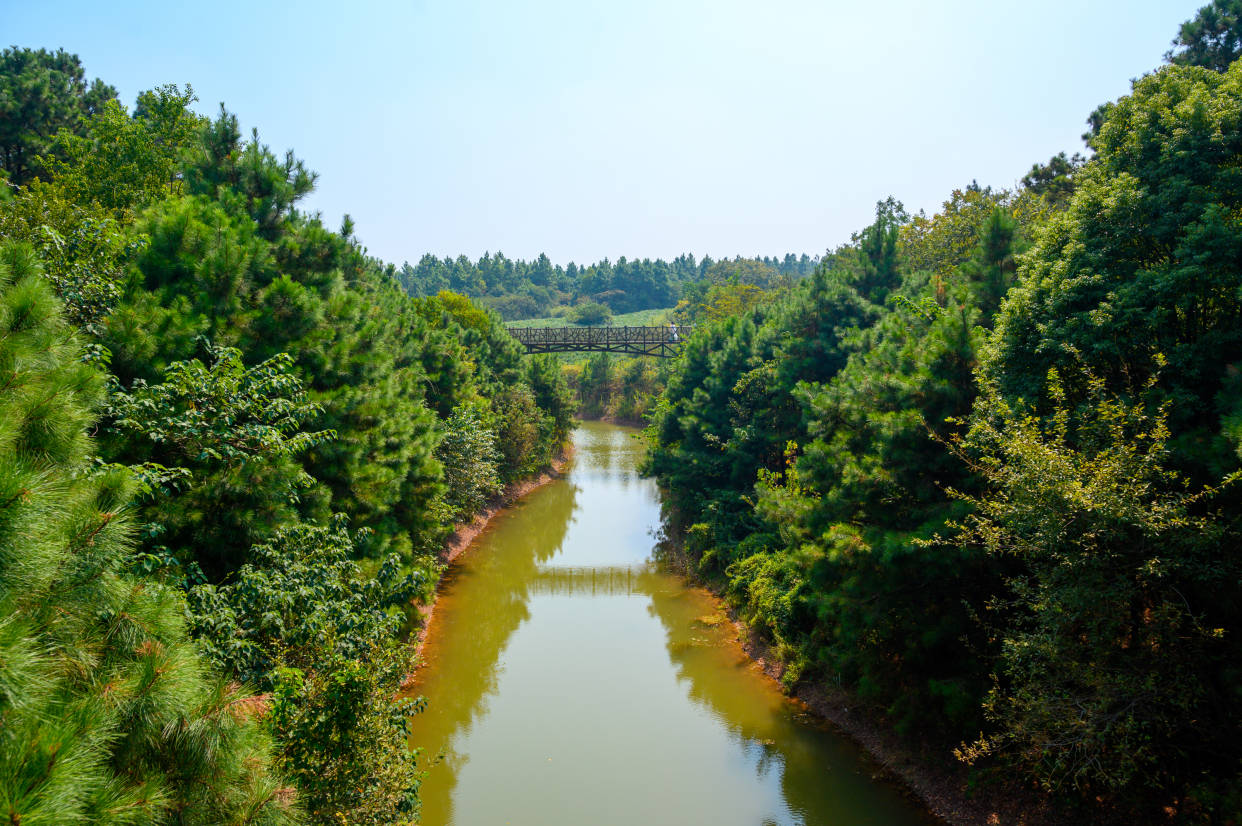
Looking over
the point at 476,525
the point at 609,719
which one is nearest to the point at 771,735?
the point at 609,719

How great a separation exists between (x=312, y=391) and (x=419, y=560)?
6.05 metres

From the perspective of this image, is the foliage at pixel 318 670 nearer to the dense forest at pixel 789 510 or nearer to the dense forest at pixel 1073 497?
the dense forest at pixel 789 510

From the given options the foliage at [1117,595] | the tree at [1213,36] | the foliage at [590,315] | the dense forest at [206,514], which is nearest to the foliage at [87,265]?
the dense forest at [206,514]

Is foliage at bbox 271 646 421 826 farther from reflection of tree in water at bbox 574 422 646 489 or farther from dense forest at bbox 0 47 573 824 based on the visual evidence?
reflection of tree in water at bbox 574 422 646 489

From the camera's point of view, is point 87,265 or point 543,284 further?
point 543,284

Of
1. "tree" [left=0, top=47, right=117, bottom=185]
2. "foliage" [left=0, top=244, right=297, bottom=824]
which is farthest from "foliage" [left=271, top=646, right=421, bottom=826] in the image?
"tree" [left=0, top=47, right=117, bottom=185]

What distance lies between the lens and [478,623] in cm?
1900

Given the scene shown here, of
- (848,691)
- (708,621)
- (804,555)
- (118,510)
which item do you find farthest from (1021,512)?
(708,621)

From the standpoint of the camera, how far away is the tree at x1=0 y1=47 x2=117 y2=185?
27859 mm

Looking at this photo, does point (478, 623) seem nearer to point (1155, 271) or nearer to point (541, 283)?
point (1155, 271)

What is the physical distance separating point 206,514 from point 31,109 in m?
31.0

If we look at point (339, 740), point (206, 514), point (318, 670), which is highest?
point (206, 514)

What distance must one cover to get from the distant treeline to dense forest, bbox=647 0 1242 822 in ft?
330

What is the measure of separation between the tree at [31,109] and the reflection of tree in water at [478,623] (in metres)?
22.7
